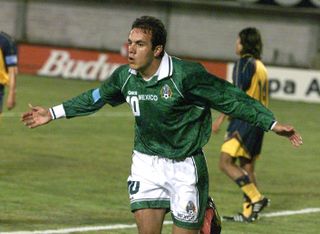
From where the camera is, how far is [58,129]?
21.9m

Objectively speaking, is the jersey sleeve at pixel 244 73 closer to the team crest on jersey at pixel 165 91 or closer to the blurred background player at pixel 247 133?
the blurred background player at pixel 247 133

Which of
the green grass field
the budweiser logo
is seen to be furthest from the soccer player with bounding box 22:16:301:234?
the budweiser logo

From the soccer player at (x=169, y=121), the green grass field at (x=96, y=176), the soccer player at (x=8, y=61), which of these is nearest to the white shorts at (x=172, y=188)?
the soccer player at (x=169, y=121)

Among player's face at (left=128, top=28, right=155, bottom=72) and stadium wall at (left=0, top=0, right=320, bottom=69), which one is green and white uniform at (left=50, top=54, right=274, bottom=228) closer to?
player's face at (left=128, top=28, right=155, bottom=72)

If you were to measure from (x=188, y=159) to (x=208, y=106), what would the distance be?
427mm

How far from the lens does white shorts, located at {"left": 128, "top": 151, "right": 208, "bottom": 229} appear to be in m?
8.22

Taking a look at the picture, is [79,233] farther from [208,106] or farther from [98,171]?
[98,171]

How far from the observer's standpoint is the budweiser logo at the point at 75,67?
3562 cm

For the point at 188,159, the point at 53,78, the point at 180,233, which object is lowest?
the point at 53,78

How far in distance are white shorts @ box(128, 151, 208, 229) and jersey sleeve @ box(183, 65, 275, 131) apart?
0.47 m

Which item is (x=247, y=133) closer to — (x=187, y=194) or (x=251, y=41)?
(x=251, y=41)

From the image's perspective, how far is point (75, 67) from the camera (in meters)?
36.1

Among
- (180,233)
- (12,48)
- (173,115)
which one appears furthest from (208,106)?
(12,48)

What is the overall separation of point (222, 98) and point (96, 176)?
8039 mm
